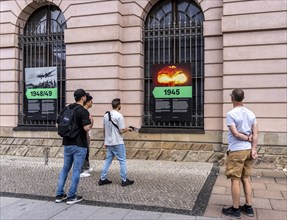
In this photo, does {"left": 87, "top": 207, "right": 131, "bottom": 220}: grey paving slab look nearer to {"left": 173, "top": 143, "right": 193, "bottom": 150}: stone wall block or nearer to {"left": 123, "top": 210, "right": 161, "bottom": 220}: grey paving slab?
{"left": 123, "top": 210, "right": 161, "bottom": 220}: grey paving slab

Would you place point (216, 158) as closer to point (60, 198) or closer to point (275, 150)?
point (275, 150)

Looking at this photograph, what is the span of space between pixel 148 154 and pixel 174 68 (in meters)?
2.64

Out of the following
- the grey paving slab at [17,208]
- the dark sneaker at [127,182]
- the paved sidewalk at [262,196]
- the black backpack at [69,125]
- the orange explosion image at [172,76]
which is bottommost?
the grey paving slab at [17,208]

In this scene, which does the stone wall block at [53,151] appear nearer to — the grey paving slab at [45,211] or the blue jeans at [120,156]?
the blue jeans at [120,156]

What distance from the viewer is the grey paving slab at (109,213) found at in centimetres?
498

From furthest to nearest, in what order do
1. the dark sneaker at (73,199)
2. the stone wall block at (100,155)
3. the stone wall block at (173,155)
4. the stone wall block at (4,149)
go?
the stone wall block at (4,149) → the stone wall block at (100,155) → the stone wall block at (173,155) → the dark sneaker at (73,199)

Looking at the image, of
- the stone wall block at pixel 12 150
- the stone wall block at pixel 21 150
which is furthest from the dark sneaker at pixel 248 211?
the stone wall block at pixel 12 150

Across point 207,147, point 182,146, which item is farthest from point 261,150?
point 182,146

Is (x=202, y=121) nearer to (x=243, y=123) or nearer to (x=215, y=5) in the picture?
(x=215, y=5)

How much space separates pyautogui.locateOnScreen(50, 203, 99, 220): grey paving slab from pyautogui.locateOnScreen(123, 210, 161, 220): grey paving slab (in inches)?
23.7

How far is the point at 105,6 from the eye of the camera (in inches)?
395

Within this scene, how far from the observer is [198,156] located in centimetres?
933

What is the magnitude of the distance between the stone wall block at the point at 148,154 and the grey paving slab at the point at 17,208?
14.3 ft

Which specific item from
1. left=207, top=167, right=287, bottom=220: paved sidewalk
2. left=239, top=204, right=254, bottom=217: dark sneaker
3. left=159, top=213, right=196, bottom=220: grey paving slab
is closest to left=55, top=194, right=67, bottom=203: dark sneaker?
left=159, top=213, right=196, bottom=220: grey paving slab
